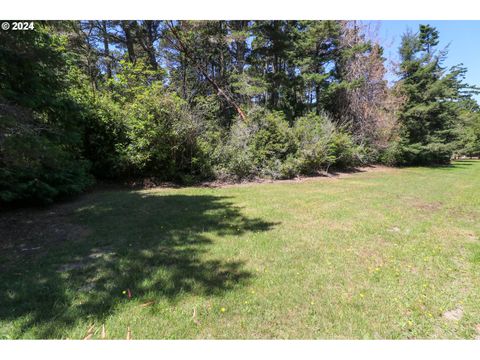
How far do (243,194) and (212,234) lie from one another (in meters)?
3.62

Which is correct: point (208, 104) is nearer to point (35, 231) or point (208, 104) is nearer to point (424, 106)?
point (35, 231)

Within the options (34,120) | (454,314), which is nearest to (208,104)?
(34,120)

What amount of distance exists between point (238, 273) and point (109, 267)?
1559 millimetres

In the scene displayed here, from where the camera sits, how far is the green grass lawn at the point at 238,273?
2152 mm

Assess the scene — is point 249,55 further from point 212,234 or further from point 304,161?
point 212,234

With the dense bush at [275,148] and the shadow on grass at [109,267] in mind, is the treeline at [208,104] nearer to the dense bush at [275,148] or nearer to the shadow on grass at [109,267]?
the dense bush at [275,148]

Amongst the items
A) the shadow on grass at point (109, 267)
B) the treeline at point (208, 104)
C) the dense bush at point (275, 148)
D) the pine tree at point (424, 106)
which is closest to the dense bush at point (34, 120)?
the treeline at point (208, 104)

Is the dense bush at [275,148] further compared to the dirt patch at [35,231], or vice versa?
the dense bush at [275,148]

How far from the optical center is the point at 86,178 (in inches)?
284

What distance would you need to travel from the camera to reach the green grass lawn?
2.15 m

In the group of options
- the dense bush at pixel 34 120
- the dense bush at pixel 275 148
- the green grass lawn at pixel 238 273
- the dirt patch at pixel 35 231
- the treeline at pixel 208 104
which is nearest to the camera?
the green grass lawn at pixel 238 273

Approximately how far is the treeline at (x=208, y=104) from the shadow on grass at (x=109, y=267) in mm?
1372
